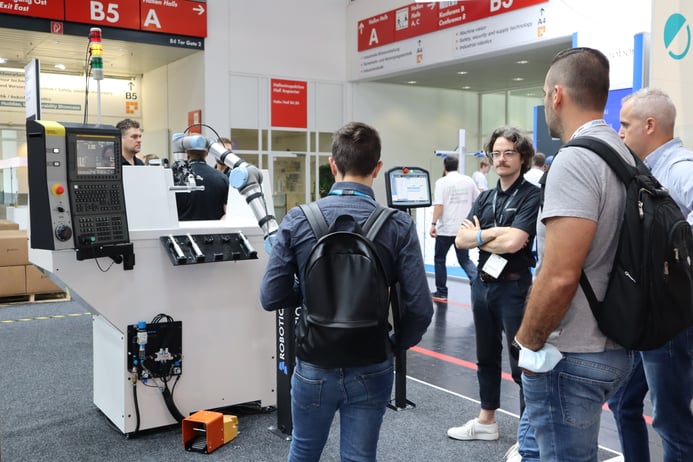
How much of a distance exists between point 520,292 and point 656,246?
4.64ft

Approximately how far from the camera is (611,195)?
162cm

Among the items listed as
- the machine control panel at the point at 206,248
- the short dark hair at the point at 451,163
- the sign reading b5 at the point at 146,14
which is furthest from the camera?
the sign reading b5 at the point at 146,14

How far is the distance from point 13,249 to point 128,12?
553cm

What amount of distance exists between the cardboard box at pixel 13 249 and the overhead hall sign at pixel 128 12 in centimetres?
486

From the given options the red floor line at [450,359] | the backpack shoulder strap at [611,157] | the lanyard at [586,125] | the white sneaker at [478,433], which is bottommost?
the red floor line at [450,359]

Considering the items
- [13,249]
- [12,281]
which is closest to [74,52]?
[13,249]

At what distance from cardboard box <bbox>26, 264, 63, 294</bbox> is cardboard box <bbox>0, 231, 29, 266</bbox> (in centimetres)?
13

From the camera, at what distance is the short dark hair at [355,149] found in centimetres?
198

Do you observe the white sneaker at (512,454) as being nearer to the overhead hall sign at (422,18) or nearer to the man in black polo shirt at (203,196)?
the man in black polo shirt at (203,196)

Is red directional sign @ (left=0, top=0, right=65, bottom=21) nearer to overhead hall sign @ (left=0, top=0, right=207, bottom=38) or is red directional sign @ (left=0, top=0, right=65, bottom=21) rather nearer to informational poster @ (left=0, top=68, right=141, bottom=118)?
overhead hall sign @ (left=0, top=0, right=207, bottom=38)

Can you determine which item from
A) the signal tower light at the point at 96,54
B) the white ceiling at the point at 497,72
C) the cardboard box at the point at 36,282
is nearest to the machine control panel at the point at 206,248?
the signal tower light at the point at 96,54

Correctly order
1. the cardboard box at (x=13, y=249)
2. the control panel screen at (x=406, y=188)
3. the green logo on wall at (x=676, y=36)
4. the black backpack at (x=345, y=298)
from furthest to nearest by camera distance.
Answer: the cardboard box at (x=13, y=249) < the green logo on wall at (x=676, y=36) < the control panel screen at (x=406, y=188) < the black backpack at (x=345, y=298)

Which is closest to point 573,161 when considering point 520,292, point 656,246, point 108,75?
point 656,246

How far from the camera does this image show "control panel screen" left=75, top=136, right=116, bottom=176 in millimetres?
3129
